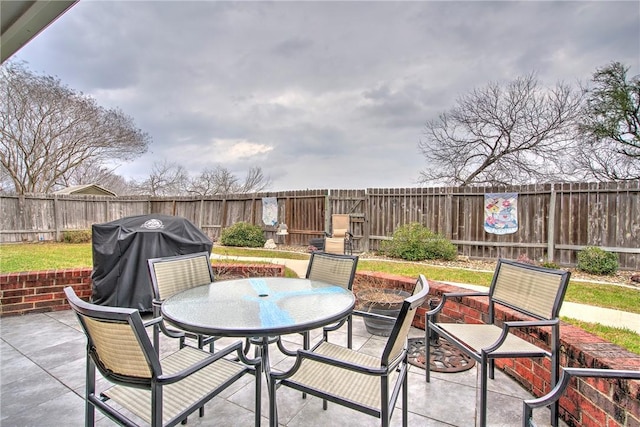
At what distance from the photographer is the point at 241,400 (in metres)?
2.09

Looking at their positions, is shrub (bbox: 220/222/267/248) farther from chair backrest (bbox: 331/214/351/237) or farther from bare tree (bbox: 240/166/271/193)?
bare tree (bbox: 240/166/271/193)

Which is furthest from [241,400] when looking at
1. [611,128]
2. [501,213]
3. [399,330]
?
[611,128]

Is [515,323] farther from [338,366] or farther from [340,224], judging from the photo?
[340,224]

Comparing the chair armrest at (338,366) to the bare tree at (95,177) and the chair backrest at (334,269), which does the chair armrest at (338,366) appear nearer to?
the chair backrest at (334,269)

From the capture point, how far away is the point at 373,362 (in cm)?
177

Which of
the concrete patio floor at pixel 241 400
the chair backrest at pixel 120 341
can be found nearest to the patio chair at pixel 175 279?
the concrete patio floor at pixel 241 400

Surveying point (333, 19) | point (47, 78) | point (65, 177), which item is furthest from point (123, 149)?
point (333, 19)

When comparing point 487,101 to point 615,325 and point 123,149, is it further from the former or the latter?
point 123,149

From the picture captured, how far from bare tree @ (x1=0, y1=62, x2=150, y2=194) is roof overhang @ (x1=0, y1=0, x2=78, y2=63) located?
13161 millimetres

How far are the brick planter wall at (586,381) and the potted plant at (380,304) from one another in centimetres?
80

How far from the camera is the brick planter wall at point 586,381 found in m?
1.44

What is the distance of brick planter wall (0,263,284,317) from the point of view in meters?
3.65

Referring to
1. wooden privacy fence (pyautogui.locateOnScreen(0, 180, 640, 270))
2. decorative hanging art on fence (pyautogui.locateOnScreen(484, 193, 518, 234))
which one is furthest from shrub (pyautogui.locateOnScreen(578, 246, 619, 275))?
decorative hanging art on fence (pyautogui.locateOnScreen(484, 193, 518, 234))

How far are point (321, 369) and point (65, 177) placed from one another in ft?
76.0
